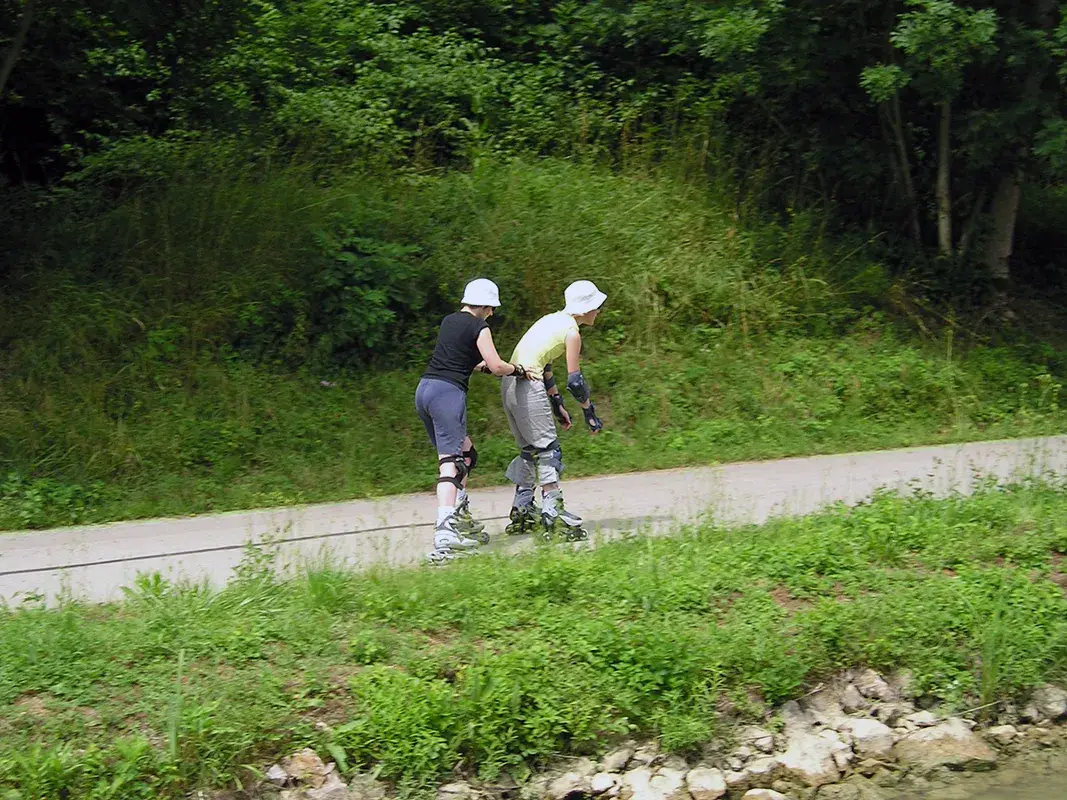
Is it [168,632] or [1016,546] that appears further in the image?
[1016,546]

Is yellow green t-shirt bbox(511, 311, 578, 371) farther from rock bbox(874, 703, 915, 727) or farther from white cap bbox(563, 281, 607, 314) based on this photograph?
rock bbox(874, 703, 915, 727)

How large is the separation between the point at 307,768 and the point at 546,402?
3.34 m

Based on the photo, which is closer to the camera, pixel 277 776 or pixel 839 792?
pixel 277 776

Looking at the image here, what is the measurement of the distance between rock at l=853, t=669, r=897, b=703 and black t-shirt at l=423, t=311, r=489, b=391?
10.3 ft

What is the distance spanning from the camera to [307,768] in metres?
5.79

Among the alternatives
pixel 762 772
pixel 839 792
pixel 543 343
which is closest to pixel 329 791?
pixel 762 772

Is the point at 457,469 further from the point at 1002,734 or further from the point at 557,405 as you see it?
the point at 1002,734

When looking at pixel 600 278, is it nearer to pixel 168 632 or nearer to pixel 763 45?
pixel 763 45

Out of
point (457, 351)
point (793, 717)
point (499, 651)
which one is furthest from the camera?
point (457, 351)

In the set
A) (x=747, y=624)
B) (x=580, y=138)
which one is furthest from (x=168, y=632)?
(x=580, y=138)

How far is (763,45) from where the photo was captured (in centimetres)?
1382

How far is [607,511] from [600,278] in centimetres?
408

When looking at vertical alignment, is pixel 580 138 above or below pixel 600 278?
above

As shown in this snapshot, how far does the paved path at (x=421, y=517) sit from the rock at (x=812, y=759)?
1.95 m
